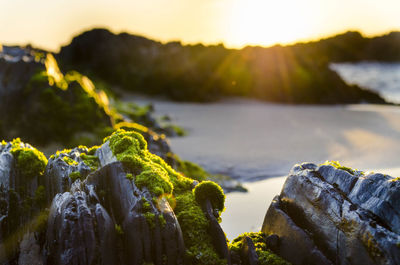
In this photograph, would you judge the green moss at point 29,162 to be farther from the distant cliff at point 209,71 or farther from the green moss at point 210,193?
the distant cliff at point 209,71

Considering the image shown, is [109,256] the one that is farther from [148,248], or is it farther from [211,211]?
[211,211]

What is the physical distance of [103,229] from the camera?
8312mm

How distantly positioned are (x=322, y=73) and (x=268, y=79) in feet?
32.4

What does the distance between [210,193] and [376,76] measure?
94.6 metres

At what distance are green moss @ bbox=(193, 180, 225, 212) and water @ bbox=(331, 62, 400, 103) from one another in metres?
59.5

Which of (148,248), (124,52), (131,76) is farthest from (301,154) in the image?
(124,52)

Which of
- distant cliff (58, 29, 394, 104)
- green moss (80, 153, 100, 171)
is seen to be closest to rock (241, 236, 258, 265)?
green moss (80, 153, 100, 171)

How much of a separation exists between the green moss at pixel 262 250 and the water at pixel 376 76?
5871cm

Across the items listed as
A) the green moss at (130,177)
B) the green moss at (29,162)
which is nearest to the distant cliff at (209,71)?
the green moss at (29,162)

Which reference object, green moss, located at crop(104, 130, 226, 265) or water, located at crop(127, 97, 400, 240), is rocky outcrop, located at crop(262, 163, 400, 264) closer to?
green moss, located at crop(104, 130, 226, 265)

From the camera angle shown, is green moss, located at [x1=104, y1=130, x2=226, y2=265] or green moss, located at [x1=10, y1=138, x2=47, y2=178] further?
green moss, located at [x1=10, y1=138, x2=47, y2=178]

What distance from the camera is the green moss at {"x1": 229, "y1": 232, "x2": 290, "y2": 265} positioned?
9352 mm

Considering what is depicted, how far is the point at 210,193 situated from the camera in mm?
10117

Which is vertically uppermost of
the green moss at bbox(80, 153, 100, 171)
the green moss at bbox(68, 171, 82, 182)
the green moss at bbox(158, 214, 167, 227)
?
the green moss at bbox(80, 153, 100, 171)
